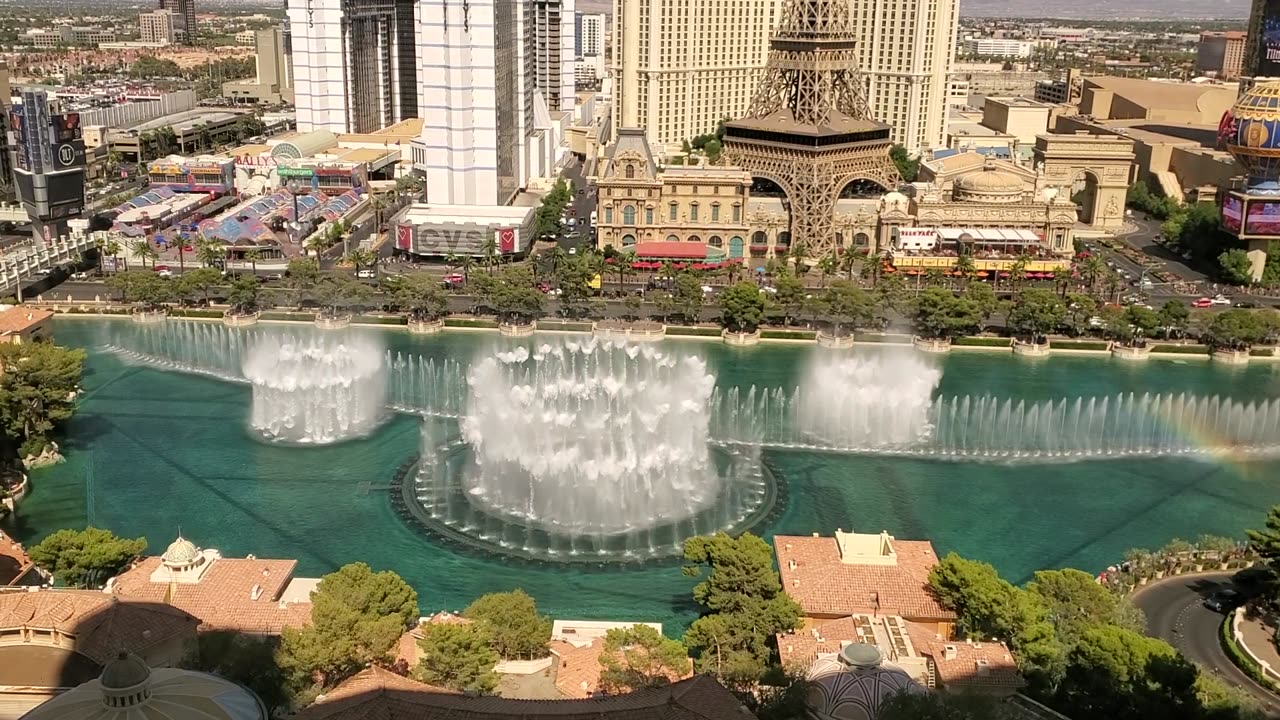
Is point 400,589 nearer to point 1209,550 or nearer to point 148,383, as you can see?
point 1209,550

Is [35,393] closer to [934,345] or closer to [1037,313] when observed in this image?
[934,345]

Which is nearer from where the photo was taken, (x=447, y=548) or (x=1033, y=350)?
(x=447, y=548)

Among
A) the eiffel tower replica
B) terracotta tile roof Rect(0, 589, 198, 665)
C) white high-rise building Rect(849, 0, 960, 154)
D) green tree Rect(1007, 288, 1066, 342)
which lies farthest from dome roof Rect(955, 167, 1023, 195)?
terracotta tile roof Rect(0, 589, 198, 665)

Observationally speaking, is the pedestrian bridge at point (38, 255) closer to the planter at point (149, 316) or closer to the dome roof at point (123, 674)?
the planter at point (149, 316)

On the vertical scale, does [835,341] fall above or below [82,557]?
below

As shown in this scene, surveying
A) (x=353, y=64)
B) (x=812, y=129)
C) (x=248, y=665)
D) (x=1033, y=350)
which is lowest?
(x=1033, y=350)

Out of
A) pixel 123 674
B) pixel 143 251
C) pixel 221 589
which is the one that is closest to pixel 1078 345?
pixel 221 589

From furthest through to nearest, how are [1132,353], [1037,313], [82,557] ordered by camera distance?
[1037,313]
[1132,353]
[82,557]
